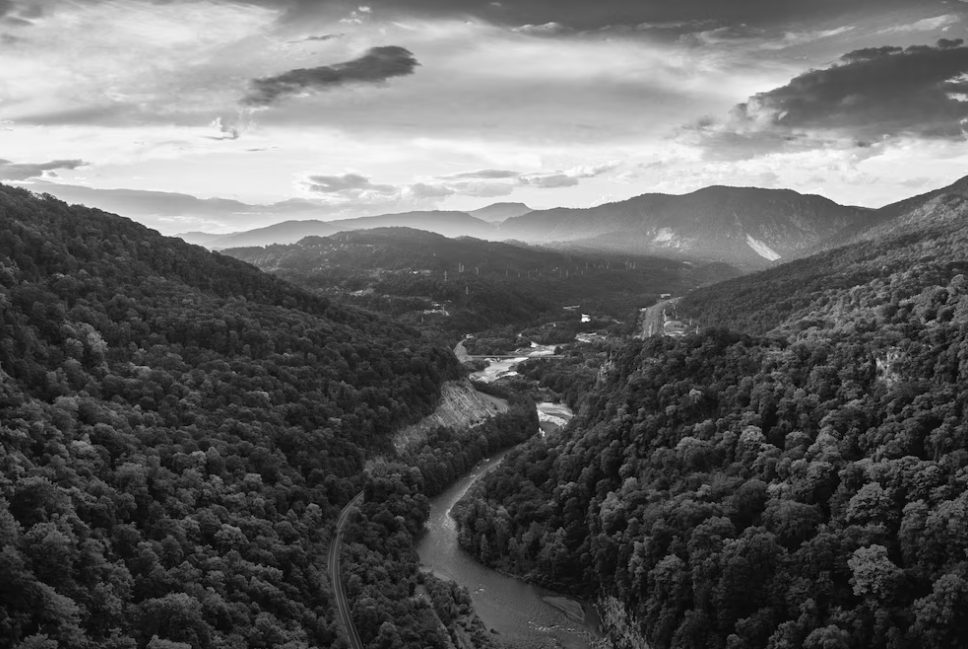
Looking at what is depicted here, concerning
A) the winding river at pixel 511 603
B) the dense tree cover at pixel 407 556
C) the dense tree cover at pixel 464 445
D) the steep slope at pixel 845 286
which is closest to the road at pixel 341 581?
the dense tree cover at pixel 407 556

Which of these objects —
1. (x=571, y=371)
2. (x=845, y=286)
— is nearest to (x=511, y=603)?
(x=845, y=286)

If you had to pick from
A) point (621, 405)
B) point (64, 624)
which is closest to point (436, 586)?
point (621, 405)

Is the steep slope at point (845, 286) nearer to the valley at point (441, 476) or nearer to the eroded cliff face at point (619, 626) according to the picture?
the valley at point (441, 476)

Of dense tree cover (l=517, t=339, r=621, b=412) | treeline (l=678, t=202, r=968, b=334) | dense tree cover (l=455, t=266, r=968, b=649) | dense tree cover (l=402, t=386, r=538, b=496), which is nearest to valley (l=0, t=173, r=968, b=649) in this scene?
dense tree cover (l=455, t=266, r=968, b=649)

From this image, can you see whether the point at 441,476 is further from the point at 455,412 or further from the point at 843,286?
the point at 843,286

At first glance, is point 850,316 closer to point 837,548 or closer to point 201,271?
point 837,548

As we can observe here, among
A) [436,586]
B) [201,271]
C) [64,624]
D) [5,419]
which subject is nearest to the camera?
[64,624]
